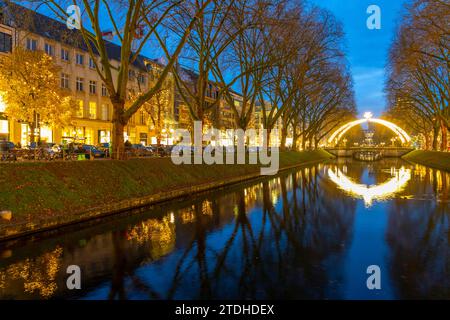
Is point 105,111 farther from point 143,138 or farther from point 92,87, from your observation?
point 143,138

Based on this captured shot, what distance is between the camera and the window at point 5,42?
4147cm

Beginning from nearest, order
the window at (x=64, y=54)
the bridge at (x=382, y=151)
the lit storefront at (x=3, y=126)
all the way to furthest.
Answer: the lit storefront at (x=3, y=126) → the window at (x=64, y=54) → the bridge at (x=382, y=151)

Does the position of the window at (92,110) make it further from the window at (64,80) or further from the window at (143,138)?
the window at (143,138)

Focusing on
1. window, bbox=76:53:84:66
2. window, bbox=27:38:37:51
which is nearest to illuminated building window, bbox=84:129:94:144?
window, bbox=76:53:84:66

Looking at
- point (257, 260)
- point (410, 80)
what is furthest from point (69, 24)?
point (410, 80)

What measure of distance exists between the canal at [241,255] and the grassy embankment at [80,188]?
33.7 inches

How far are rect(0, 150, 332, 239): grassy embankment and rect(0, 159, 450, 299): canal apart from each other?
33.7 inches

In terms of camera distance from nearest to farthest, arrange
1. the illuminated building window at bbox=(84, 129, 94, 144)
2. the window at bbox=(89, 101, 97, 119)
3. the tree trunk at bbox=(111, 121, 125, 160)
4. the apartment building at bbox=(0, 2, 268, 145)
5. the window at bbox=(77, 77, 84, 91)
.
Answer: the tree trunk at bbox=(111, 121, 125, 160)
the apartment building at bbox=(0, 2, 268, 145)
the window at bbox=(77, 77, 84, 91)
the illuminated building window at bbox=(84, 129, 94, 144)
the window at bbox=(89, 101, 97, 119)

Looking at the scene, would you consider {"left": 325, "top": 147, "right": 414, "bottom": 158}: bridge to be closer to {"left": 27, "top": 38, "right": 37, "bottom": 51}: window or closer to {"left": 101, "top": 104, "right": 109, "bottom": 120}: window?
{"left": 101, "top": 104, "right": 109, "bottom": 120}: window

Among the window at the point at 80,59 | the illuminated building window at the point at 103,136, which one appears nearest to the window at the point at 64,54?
the window at the point at 80,59

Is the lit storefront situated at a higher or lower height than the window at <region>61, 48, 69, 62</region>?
lower

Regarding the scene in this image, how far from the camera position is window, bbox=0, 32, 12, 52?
41.5m

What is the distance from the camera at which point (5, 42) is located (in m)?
42.1

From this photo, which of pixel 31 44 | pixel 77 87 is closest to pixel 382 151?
pixel 77 87
